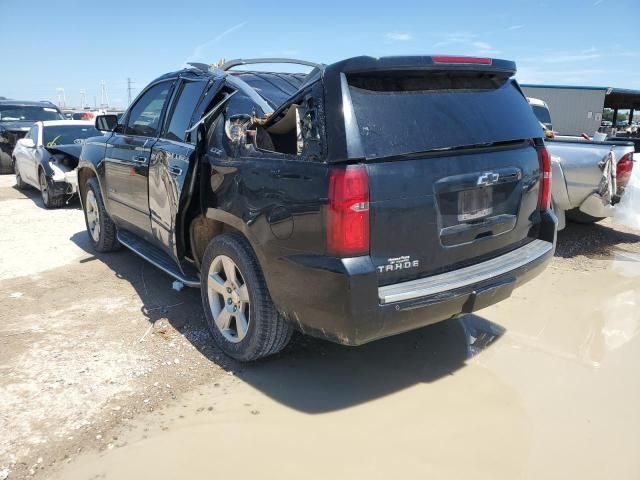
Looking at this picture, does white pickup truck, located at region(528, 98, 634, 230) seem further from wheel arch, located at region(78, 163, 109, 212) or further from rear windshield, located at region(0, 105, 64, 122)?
rear windshield, located at region(0, 105, 64, 122)

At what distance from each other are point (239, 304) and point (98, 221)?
329cm

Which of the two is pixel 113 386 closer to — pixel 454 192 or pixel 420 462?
pixel 420 462

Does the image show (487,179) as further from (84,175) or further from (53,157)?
(53,157)

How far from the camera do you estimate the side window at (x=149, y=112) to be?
178 inches

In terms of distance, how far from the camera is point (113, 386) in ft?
10.6

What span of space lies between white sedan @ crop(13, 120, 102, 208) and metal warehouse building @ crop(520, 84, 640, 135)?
21357 mm

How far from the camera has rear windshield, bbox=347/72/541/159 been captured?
2.64m

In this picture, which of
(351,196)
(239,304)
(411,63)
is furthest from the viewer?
(239,304)

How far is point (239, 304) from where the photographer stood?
11.0 ft

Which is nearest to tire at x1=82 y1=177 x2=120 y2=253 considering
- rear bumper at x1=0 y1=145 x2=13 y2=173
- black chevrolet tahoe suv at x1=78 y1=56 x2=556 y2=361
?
black chevrolet tahoe suv at x1=78 y1=56 x2=556 y2=361

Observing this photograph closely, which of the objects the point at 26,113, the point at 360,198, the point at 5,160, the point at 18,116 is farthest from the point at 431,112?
the point at 5,160

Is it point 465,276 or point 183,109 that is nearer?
point 465,276

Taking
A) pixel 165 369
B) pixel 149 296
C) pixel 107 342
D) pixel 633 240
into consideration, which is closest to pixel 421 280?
pixel 165 369

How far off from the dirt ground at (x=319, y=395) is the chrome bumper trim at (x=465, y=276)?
2.46ft
